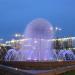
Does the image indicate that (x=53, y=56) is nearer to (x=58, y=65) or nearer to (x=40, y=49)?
(x=40, y=49)

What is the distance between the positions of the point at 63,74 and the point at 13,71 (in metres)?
1.77

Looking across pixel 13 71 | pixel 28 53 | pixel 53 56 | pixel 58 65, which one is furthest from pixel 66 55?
pixel 13 71

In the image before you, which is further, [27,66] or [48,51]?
[48,51]

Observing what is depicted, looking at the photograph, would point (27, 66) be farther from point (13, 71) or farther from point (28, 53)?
point (28, 53)

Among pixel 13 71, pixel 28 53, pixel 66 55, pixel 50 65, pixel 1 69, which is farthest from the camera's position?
pixel 66 55

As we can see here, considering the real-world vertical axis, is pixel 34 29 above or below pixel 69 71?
above

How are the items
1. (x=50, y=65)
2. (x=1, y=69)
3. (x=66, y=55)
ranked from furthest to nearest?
(x=66, y=55)
(x=50, y=65)
(x=1, y=69)

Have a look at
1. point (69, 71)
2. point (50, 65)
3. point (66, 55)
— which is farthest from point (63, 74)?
point (66, 55)

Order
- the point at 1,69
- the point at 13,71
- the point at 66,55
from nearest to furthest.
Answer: the point at 13,71, the point at 1,69, the point at 66,55

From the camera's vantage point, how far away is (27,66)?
39.6 ft

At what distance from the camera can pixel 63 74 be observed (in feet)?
29.5

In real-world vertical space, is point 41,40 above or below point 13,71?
above

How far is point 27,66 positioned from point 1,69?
3.27 m

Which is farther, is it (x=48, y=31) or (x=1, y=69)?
(x=48, y=31)
